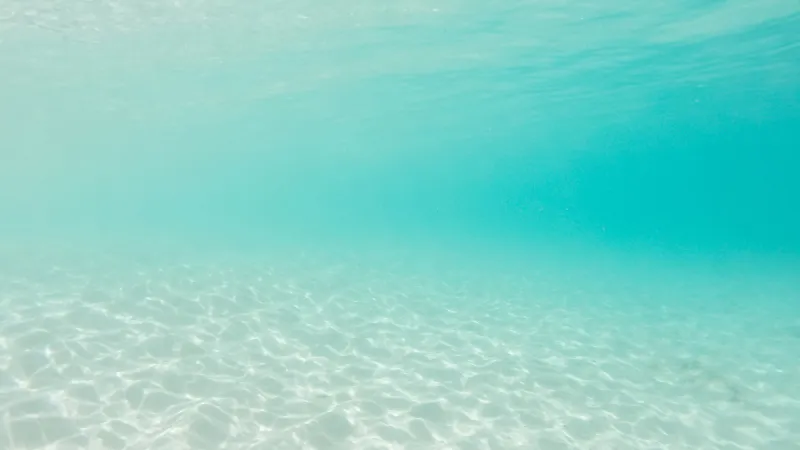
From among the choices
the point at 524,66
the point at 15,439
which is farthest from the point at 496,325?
the point at 524,66

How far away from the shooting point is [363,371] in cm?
934

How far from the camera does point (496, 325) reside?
13.2 metres

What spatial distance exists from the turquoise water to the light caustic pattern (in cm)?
6

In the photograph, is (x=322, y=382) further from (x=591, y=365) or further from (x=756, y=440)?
(x=756, y=440)

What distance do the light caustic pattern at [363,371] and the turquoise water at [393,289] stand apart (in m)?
0.06

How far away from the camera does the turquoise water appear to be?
25.0 feet

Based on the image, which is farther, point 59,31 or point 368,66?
point 368,66

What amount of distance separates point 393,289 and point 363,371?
7.58 meters

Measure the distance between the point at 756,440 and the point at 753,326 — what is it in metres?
8.18

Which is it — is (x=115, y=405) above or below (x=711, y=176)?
above

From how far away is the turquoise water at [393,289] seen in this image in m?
7.63

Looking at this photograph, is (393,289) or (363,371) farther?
(393,289)

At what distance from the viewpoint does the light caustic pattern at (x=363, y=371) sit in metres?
7.08

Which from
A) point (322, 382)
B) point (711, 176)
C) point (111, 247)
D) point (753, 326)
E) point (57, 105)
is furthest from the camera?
point (711, 176)
